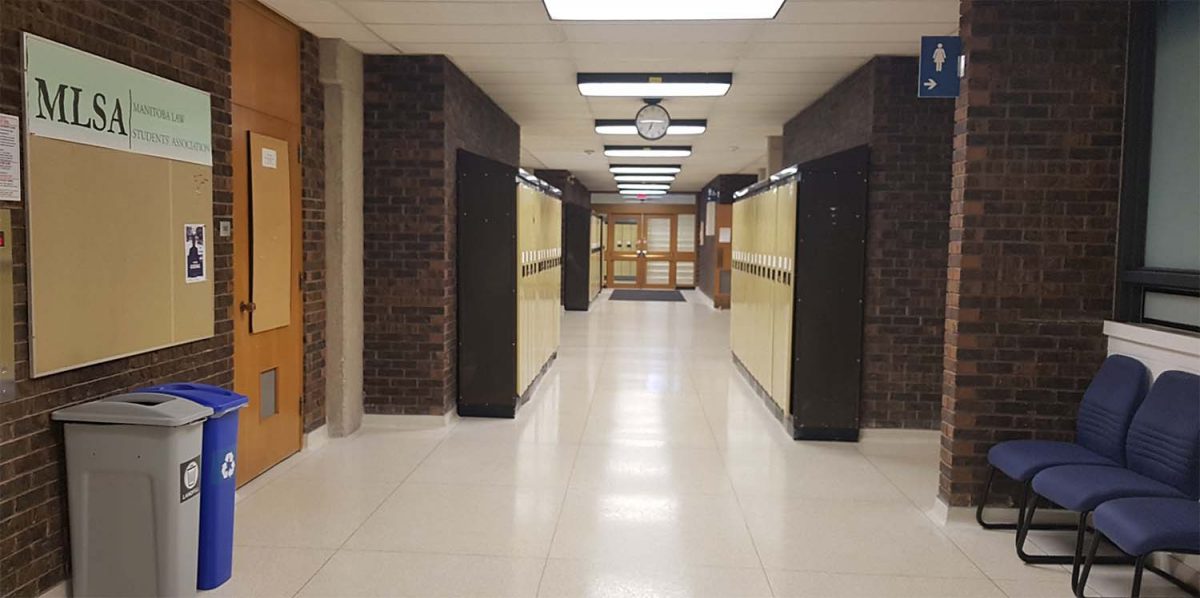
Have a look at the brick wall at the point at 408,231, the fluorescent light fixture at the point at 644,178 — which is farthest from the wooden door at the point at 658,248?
the brick wall at the point at 408,231

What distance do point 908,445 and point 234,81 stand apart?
16.3ft

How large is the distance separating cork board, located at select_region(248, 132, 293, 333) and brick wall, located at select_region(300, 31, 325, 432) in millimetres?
265

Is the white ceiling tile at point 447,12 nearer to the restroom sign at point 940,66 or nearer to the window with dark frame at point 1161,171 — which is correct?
the restroom sign at point 940,66

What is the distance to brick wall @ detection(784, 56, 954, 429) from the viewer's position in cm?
559

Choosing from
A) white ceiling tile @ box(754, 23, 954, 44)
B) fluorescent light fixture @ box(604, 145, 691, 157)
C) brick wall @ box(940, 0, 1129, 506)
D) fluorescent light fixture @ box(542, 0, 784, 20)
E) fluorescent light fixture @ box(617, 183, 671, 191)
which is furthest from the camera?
fluorescent light fixture @ box(617, 183, 671, 191)

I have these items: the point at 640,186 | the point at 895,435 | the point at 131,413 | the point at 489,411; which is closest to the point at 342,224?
the point at 489,411

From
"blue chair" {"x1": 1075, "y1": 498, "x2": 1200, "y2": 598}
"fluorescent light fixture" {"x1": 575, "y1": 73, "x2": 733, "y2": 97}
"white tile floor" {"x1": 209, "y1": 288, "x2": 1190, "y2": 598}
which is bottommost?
"white tile floor" {"x1": 209, "y1": 288, "x2": 1190, "y2": 598}

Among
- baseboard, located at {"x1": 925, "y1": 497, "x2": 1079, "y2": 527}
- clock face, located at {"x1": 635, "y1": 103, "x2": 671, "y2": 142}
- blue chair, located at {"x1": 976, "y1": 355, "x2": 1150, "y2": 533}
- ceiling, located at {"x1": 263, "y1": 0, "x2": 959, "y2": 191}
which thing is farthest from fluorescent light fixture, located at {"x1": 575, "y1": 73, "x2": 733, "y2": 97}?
baseboard, located at {"x1": 925, "y1": 497, "x2": 1079, "y2": 527}

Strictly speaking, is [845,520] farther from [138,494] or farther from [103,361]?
[103,361]

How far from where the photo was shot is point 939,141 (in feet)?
18.4

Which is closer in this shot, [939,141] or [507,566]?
[507,566]

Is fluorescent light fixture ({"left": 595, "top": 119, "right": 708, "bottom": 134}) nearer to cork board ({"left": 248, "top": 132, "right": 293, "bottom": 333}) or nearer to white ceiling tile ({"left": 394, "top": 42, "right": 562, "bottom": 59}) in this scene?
white ceiling tile ({"left": 394, "top": 42, "right": 562, "bottom": 59})

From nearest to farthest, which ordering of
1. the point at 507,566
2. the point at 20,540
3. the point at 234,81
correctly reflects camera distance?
the point at 20,540 → the point at 507,566 → the point at 234,81

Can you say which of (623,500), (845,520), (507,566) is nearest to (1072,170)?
(845,520)
